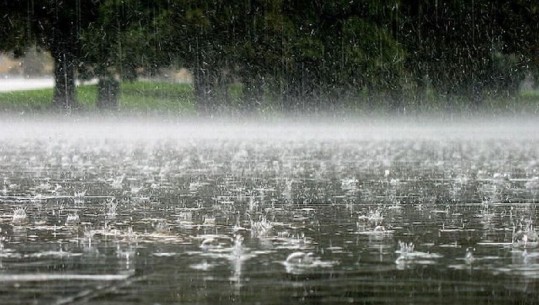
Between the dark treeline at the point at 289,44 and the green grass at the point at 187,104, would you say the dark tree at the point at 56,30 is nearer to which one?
the dark treeline at the point at 289,44

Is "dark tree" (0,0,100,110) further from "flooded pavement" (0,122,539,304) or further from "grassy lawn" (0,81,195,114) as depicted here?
"flooded pavement" (0,122,539,304)

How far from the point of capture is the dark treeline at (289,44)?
35.6 meters

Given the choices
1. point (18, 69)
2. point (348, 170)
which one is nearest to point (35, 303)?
point (348, 170)

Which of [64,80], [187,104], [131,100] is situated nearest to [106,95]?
[64,80]

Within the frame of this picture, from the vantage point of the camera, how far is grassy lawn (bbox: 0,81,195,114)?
135 feet

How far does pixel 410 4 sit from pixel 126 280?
35315 millimetres

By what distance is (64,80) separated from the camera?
38.7 m

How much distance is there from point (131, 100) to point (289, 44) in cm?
1347

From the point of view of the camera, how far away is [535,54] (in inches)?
1531

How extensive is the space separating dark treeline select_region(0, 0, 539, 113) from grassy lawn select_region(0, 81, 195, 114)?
190 centimetres

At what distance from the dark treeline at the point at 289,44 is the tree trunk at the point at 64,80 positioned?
4 cm

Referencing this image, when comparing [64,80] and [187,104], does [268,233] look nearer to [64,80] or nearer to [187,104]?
[64,80]

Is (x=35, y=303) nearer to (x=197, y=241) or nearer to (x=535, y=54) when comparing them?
(x=197, y=241)

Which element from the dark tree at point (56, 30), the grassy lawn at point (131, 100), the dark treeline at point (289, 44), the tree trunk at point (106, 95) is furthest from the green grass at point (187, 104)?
the dark tree at point (56, 30)
